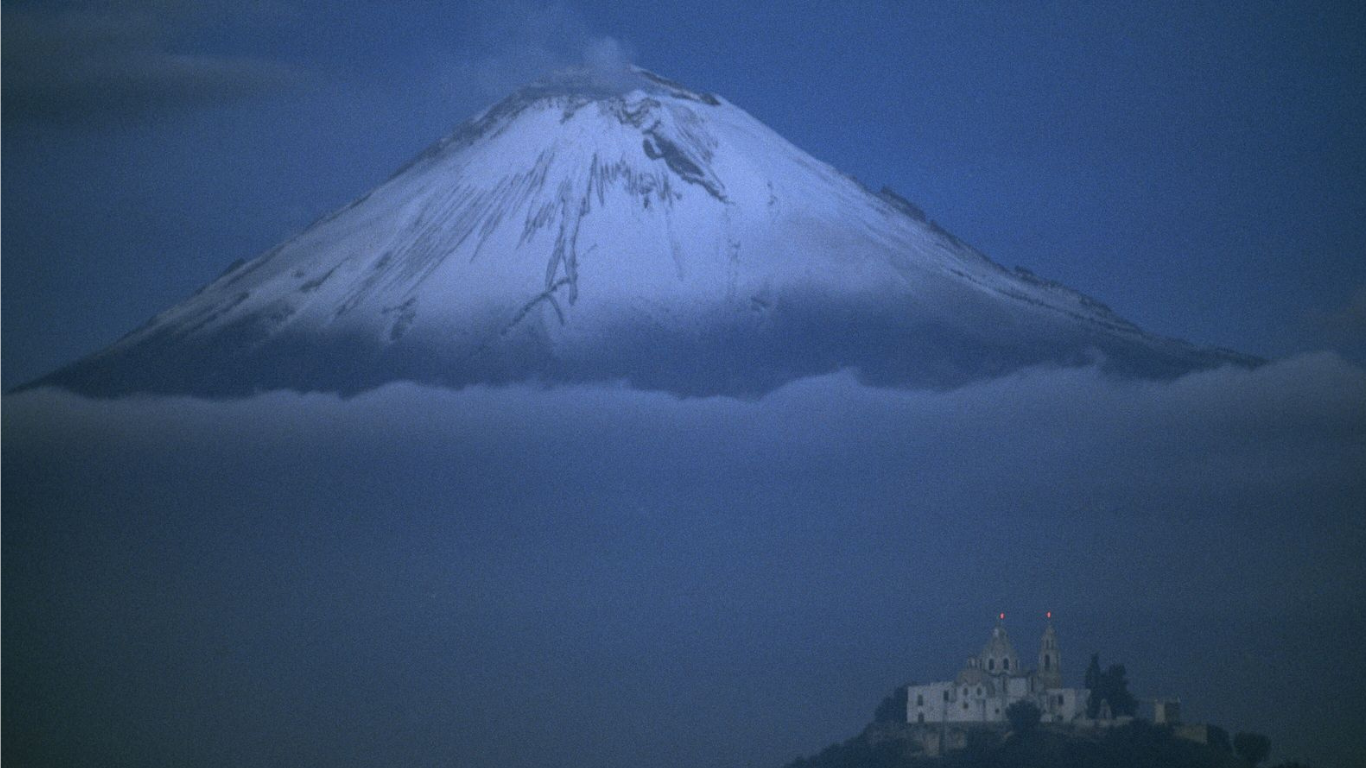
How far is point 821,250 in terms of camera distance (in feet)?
74.4

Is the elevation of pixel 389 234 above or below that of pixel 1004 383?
above

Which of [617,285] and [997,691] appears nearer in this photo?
[997,691]

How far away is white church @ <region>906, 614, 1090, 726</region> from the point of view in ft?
58.7

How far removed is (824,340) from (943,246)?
189cm

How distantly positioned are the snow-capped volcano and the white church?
2761 millimetres

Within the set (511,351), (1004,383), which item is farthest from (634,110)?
(1004,383)

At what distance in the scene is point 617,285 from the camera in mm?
22156

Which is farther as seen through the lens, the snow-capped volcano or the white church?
the snow-capped volcano

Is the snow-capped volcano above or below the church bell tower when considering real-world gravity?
above

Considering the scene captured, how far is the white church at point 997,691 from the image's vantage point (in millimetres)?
17891

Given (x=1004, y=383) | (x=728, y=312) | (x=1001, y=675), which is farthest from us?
(x=728, y=312)

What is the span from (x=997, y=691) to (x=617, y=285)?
5.80m

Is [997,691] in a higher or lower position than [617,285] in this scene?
lower

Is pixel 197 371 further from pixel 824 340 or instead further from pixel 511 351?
pixel 824 340
